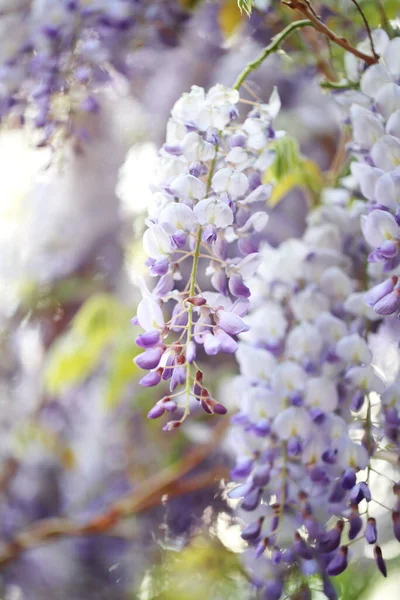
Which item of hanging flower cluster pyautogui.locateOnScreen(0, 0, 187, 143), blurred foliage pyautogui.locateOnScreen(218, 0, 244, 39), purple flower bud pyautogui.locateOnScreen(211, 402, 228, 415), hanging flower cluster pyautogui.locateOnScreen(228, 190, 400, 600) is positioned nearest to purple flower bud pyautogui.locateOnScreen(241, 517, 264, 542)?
hanging flower cluster pyautogui.locateOnScreen(228, 190, 400, 600)

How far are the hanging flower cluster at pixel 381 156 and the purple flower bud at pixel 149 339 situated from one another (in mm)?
116

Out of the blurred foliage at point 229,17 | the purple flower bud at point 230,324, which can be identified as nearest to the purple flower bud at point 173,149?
the purple flower bud at point 230,324

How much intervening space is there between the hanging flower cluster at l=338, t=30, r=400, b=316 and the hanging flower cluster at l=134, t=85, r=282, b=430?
6cm

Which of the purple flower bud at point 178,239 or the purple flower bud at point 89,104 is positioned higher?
the purple flower bud at point 178,239

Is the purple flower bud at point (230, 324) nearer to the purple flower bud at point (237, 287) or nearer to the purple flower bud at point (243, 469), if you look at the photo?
the purple flower bud at point (237, 287)

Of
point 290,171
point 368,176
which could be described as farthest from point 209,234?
point 290,171

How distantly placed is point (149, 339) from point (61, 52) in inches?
16.0

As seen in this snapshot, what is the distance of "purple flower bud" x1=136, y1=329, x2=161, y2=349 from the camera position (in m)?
0.31

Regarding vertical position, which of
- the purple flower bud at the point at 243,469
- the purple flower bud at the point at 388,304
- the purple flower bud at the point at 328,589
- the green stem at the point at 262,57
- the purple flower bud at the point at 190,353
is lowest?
the purple flower bud at the point at 328,589

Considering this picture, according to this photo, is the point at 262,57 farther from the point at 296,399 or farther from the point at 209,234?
the point at 296,399

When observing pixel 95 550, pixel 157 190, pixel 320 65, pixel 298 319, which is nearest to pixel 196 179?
pixel 157 190

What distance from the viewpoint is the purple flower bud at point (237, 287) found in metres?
0.33

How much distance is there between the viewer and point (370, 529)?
13.1 inches

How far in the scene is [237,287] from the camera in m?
0.33
